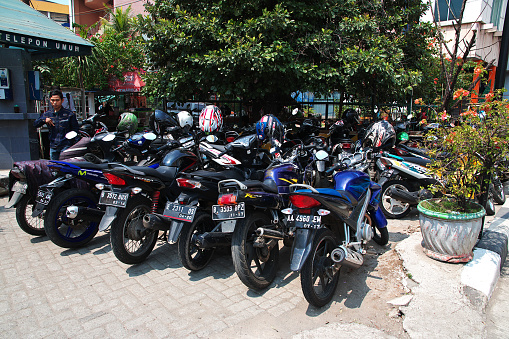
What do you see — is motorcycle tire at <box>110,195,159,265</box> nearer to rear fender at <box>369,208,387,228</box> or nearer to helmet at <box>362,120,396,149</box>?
rear fender at <box>369,208,387,228</box>

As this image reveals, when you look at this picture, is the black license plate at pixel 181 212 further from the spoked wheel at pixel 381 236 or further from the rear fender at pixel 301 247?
the spoked wheel at pixel 381 236

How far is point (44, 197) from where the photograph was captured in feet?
14.9

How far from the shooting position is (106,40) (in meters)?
18.7

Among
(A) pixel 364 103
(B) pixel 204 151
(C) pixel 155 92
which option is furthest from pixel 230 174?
(A) pixel 364 103

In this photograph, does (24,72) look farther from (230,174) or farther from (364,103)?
(364,103)

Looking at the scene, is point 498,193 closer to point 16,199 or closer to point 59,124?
point 16,199

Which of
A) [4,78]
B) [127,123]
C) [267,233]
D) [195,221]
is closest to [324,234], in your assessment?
[267,233]

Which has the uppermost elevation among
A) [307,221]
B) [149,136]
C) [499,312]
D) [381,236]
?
[149,136]

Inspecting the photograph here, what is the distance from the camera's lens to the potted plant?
384cm

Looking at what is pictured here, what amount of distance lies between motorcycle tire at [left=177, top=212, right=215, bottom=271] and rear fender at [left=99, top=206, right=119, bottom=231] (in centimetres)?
77

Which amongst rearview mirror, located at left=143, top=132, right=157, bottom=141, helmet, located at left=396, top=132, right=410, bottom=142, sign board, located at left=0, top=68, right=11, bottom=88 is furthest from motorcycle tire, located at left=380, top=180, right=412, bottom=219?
sign board, located at left=0, top=68, right=11, bottom=88

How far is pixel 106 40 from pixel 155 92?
37.8 feet

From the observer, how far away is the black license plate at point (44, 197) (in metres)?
4.54

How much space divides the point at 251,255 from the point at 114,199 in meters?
1.63
